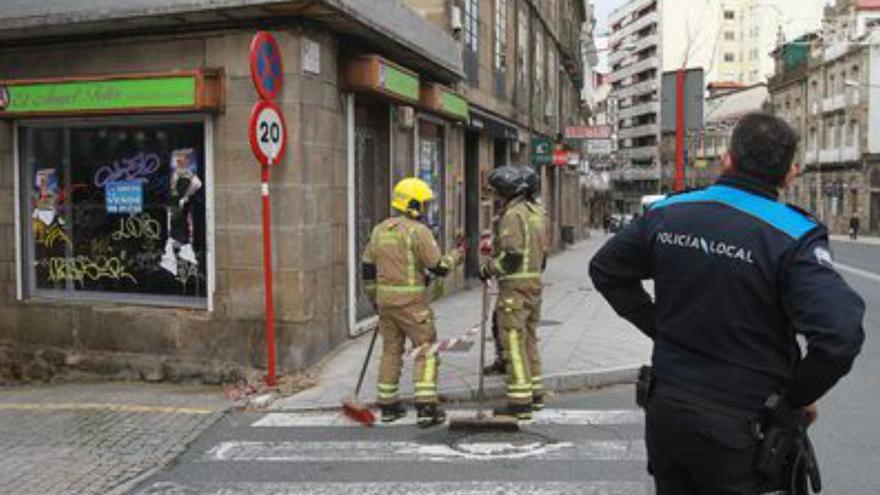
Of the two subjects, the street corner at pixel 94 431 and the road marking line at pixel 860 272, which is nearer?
the street corner at pixel 94 431

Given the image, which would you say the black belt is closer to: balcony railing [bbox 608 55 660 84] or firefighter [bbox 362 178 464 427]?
firefighter [bbox 362 178 464 427]

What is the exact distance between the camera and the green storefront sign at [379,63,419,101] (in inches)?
417

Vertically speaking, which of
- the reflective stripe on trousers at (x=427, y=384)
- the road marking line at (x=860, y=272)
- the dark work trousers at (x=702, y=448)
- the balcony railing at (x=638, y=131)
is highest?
the balcony railing at (x=638, y=131)

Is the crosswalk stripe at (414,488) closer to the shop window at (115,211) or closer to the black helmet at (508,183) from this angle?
the black helmet at (508,183)

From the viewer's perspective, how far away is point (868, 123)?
56.3m

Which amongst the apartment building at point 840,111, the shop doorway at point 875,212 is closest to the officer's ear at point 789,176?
the apartment building at point 840,111

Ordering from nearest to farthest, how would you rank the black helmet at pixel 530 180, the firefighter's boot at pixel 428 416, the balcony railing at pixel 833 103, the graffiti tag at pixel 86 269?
the firefighter's boot at pixel 428 416, the black helmet at pixel 530 180, the graffiti tag at pixel 86 269, the balcony railing at pixel 833 103

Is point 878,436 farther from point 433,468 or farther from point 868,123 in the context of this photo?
point 868,123

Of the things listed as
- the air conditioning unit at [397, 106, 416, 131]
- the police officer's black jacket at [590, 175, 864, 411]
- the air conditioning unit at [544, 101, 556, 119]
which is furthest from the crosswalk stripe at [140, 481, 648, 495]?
the air conditioning unit at [544, 101, 556, 119]

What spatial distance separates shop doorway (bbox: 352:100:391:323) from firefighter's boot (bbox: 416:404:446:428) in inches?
153

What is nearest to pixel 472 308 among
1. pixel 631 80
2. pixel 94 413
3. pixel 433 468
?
pixel 94 413

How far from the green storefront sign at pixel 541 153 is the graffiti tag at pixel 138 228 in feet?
49.5

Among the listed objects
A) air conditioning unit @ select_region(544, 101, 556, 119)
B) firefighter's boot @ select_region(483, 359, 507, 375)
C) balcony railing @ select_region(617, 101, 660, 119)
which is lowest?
firefighter's boot @ select_region(483, 359, 507, 375)

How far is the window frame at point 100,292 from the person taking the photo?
9.42 m
